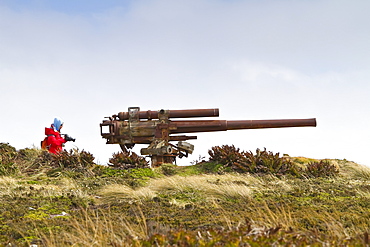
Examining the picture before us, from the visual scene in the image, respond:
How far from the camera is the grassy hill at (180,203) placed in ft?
15.9

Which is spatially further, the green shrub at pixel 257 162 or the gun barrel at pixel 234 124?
the gun barrel at pixel 234 124

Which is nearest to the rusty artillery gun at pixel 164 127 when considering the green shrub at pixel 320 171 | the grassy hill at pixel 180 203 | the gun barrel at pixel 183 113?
the gun barrel at pixel 183 113

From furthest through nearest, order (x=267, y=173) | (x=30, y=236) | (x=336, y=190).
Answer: (x=267, y=173)
(x=336, y=190)
(x=30, y=236)

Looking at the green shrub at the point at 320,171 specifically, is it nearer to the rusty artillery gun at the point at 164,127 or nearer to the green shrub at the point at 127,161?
the rusty artillery gun at the point at 164,127

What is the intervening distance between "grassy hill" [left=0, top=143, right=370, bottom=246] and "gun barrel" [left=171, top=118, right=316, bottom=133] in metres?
1.43

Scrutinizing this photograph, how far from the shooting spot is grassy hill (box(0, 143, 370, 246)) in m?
4.85

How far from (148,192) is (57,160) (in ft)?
21.7

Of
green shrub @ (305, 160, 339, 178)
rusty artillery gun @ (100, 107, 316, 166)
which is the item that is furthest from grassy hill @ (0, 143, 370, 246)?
rusty artillery gun @ (100, 107, 316, 166)

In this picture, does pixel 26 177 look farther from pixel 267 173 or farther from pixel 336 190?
pixel 336 190

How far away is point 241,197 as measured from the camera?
28.1ft

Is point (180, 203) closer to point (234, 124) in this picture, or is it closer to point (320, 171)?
point (320, 171)

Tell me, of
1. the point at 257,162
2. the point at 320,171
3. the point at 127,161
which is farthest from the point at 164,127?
the point at 320,171

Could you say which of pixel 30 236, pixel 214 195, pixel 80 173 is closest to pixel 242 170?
pixel 214 195

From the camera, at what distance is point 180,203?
8.16 m
